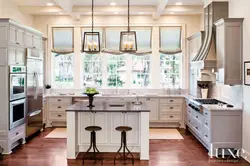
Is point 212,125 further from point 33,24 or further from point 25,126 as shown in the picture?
point 33,24

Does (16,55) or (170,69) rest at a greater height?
(16,55)

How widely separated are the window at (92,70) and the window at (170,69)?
2022 mm

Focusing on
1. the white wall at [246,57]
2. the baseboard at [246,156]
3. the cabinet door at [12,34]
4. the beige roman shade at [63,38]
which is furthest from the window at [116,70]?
the baseboard at [246,156]

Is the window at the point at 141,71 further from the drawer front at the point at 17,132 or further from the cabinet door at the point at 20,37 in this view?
the drawer front at the point at 17,132

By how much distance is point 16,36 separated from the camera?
5934 mm

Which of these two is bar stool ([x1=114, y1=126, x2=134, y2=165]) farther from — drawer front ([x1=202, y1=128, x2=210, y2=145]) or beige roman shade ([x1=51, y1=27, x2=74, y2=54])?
beige roman shade ([x1=51, y1=27, x2=74, y2=54])

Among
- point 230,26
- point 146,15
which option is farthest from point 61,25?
point 230,26

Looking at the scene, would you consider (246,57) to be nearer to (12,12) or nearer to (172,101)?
(172,101)

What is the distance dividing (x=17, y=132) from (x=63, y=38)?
3835 mm

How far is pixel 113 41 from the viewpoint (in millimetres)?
8734

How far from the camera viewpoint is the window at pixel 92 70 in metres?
8.90

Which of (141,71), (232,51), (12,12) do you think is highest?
(12,12)

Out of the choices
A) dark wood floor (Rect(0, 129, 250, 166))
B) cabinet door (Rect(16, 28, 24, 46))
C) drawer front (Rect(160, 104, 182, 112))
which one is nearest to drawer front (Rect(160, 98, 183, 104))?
drawer front (Rect(160, 104, 182, 112))

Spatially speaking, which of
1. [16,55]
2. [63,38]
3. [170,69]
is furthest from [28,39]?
[170,69]
